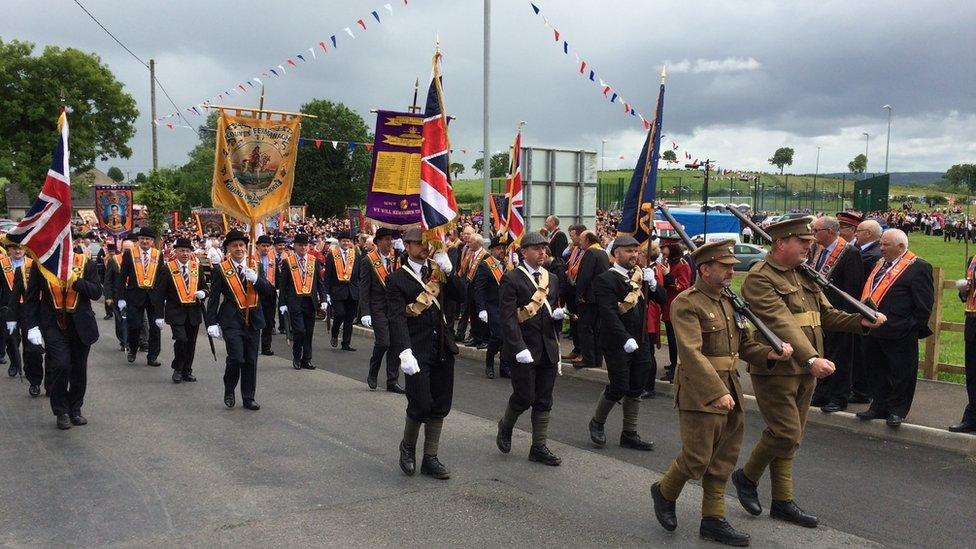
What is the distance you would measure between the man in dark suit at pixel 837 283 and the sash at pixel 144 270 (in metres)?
9.73

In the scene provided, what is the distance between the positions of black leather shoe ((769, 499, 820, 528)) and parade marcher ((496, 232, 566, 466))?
192cm

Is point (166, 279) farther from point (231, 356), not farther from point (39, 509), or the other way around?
point (39, 509)

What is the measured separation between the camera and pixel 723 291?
531 cm

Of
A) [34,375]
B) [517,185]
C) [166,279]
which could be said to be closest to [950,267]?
[517,185]

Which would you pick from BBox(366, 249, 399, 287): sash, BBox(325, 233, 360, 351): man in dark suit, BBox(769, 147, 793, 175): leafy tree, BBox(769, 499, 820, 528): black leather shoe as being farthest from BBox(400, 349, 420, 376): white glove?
BBox(769, 147, 793, 175): leafy tree

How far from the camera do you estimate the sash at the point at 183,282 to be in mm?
11250

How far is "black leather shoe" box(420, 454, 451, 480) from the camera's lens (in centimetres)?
644

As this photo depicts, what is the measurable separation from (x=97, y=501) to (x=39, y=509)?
0.37 metres

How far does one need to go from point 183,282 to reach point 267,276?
4.62 ft

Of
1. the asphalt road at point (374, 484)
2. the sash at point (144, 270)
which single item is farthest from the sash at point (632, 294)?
the sash at point (144, 270)

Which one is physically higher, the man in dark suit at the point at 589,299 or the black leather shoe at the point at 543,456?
the man in dark suit at the point at 589,299

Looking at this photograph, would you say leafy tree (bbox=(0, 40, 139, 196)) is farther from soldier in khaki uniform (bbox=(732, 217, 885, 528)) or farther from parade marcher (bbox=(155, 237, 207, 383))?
soldier in khaki uniform (bbox=(732, 217, 885, 528))

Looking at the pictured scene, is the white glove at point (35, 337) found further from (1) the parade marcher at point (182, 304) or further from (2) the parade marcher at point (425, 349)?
(2) the parade marcher at point (425, 349)

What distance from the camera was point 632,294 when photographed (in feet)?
24.9
